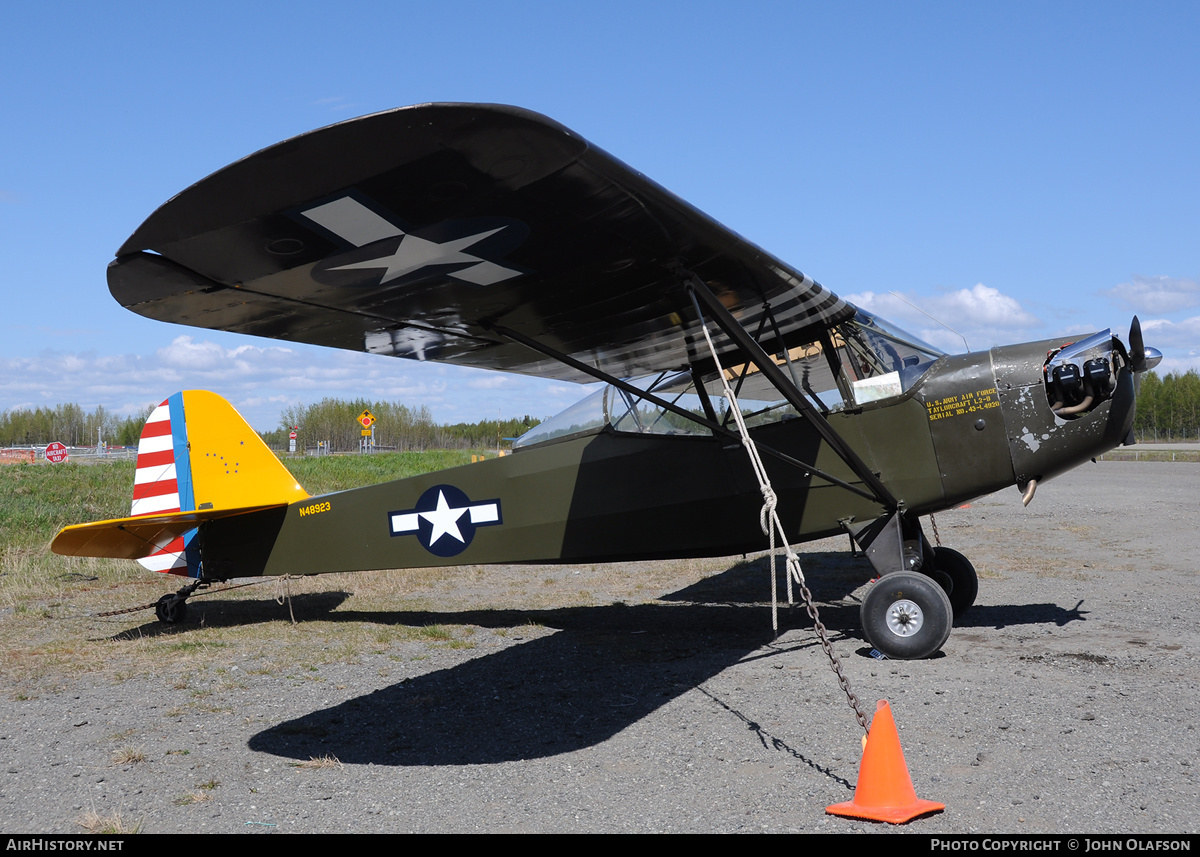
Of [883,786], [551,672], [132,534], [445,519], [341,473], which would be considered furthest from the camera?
[341,473]

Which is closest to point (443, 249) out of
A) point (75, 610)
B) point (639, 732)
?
point (639, 732)

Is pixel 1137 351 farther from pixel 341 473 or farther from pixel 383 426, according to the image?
pixel 383 426

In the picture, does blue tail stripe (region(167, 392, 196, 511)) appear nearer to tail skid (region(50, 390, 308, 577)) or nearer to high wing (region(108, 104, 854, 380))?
tail skid (region(50, 390, 308, 577))

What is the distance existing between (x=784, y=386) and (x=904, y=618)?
1871 mm

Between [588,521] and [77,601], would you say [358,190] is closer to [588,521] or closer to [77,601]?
[588,521]

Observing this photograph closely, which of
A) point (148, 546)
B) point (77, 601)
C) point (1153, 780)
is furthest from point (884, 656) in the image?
point (77, 601)

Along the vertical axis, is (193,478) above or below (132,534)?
above

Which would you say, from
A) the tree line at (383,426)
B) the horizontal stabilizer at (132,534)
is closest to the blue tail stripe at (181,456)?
the horizontal stabilizer at (132,534)

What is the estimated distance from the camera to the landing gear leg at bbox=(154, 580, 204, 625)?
8148 millimetres

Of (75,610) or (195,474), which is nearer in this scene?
(195,474)

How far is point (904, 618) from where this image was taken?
19.0 feet

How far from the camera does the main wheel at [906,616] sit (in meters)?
5.66

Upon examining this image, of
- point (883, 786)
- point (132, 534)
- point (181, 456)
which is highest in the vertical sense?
point (181, 456)

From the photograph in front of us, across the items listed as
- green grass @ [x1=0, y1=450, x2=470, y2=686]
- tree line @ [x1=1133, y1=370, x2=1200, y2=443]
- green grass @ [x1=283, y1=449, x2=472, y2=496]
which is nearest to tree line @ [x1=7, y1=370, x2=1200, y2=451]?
tree line @ [x1=1133, y1=370, x2=1200, y2=443]
